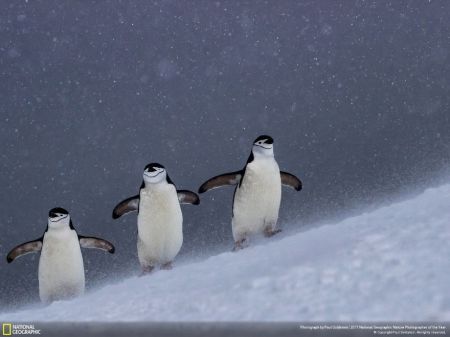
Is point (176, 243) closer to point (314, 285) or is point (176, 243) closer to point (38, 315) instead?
point (38, 315)

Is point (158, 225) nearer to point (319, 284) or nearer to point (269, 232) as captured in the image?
point (269, 232)

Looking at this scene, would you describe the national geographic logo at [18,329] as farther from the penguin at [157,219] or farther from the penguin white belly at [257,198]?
the penguin white belly at [257,198]

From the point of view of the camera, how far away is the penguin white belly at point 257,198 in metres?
6.57

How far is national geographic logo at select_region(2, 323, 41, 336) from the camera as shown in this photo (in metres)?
3.75

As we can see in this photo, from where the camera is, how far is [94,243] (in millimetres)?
7246

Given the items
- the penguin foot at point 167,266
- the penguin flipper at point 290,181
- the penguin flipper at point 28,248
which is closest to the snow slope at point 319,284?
the penguin foot at point 167,266

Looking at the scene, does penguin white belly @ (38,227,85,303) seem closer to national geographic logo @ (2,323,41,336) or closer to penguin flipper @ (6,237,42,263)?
penguin flipper @ (6,237,42,263)

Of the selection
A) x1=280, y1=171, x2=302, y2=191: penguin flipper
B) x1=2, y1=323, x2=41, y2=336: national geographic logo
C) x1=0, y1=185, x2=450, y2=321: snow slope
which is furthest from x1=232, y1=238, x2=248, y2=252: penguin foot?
x1=2, y1=323, x2=41, y2=336: national geographic logo

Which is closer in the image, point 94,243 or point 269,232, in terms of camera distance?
point 269,232

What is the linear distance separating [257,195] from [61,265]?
6.84 ft

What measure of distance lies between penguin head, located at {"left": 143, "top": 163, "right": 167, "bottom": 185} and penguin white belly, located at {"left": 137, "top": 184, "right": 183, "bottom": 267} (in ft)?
0.20

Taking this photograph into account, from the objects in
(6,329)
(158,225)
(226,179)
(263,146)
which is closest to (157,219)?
(158,225)

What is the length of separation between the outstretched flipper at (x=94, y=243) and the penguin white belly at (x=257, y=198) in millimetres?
1499

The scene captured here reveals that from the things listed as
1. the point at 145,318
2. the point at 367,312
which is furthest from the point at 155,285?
the point at 367,312
